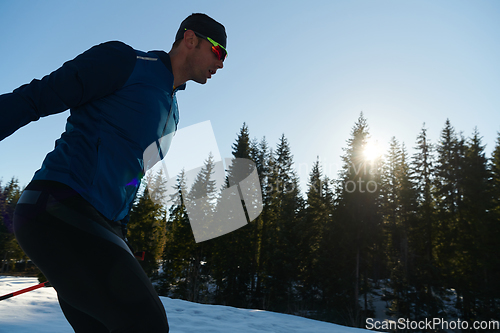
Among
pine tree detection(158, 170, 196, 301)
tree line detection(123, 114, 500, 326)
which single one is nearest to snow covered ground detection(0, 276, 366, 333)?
tree line detection(123, 114, 500, 326)

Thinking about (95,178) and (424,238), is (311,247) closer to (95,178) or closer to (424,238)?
(424,238)

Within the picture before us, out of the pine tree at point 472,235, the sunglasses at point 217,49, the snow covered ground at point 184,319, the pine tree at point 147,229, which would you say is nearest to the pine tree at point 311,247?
the pine tree at point 472,235

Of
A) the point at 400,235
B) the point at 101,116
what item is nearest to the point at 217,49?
the point at 101,116

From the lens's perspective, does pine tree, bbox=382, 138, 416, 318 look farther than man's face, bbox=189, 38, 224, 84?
Yes

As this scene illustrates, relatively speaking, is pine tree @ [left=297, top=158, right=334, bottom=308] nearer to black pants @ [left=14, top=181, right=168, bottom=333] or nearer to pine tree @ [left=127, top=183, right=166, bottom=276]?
pine tree @ [left=127, top=183, right=166, bottom=276]

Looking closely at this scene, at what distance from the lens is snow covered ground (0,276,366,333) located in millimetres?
3090

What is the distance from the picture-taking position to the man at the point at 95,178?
0.83 metres

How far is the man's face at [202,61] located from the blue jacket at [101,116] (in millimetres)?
304

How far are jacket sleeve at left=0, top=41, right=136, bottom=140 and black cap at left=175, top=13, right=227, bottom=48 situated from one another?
0.49 metres

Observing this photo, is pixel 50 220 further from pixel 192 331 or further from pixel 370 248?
pixel 370 248

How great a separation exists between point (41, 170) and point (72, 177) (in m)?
0.12

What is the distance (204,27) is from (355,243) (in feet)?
78.2

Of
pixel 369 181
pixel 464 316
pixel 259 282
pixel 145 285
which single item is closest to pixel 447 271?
pixel 464 316

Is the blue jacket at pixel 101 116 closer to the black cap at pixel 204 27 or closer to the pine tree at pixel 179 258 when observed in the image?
the black cap at pixel 204 27
